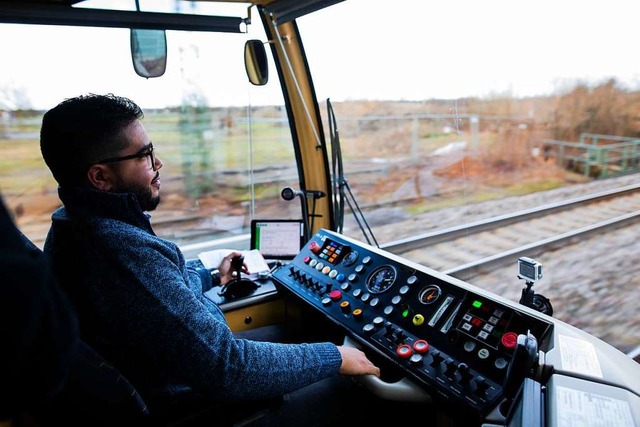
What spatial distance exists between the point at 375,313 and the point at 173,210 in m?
1.43

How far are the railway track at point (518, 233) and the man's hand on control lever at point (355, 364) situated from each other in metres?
1.29

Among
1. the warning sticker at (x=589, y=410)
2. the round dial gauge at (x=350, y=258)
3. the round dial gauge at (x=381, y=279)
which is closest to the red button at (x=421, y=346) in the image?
the round dial gauge at (x=381, y=279)

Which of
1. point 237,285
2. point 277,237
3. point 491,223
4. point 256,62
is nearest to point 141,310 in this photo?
point 237,285

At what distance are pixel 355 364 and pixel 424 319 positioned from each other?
264 mm

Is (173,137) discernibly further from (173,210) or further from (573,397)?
(573,397)

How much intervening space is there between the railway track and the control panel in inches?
37.7

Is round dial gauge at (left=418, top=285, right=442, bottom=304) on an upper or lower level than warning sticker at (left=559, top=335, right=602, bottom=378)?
upper

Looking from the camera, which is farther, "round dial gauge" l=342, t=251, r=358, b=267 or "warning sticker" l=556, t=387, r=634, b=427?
"round dial gauge" l=342, t=251, r=358, b=267

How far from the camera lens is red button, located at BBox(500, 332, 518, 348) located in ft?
3.98

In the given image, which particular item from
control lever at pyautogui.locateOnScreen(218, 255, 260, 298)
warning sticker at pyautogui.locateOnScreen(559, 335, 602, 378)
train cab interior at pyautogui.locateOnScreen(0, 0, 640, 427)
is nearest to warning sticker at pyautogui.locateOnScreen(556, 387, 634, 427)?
train cab interior at pyautogui.locateOnScreen(0, 0, 640, 427)

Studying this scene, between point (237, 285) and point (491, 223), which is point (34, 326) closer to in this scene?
point (237, 285)

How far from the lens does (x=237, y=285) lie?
7.34ft

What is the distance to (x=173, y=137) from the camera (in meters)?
2.43

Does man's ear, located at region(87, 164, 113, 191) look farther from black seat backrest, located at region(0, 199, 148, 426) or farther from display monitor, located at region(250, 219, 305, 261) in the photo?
display monitor, located at region(250, 219, 305, 261)
